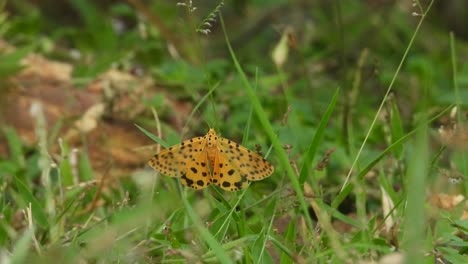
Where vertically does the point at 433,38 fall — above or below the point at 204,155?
below

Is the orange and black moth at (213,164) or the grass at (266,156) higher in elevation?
the orange and black moth at (213,164)

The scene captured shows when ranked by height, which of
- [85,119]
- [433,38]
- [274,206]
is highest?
[274,206]

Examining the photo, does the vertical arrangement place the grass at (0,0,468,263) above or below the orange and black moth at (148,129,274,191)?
below

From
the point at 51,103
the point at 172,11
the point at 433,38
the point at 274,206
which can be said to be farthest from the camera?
the point at 433,38

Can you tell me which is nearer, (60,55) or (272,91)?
(272,91)

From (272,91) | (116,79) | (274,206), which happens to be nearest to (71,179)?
(274,206)

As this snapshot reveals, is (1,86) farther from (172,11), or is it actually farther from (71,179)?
(172,11)

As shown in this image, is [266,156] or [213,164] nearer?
[213,164]

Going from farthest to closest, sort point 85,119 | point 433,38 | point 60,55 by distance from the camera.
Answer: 1. point 433,38
2. point 60,55
3. point 85,119
